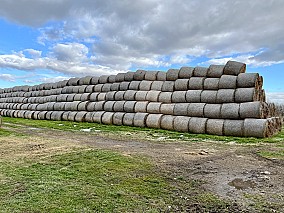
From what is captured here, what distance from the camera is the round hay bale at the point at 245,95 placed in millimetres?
9758

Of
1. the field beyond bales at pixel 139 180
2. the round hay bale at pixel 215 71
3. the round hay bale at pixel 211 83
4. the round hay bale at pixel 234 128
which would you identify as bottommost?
the field beyond bales at pixel 139 180

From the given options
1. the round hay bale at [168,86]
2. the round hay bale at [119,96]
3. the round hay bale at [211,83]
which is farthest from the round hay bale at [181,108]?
the round hay bale at [119,96]

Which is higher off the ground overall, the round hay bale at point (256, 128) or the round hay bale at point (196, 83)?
the round hay bale at point (196, 83)

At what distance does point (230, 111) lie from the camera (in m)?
9.88

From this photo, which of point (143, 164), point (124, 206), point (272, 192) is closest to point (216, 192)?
point (272, 192)

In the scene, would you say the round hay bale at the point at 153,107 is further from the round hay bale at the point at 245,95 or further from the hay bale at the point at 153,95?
the round hay bale at the point at 245,95

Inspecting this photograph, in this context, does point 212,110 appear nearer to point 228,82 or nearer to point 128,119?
point 228,82

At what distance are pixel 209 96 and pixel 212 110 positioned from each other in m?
0.72

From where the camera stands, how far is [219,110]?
10.2 metres

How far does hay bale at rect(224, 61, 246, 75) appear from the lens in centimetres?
1077

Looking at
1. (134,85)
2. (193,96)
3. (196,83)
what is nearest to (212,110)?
(193,96)

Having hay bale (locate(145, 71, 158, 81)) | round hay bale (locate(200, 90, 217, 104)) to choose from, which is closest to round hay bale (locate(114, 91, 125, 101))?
hay bale (locate(145, 71, 158, 81))

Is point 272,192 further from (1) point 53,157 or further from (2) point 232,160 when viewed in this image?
(1) point 53,157

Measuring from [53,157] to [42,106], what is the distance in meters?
13.8
